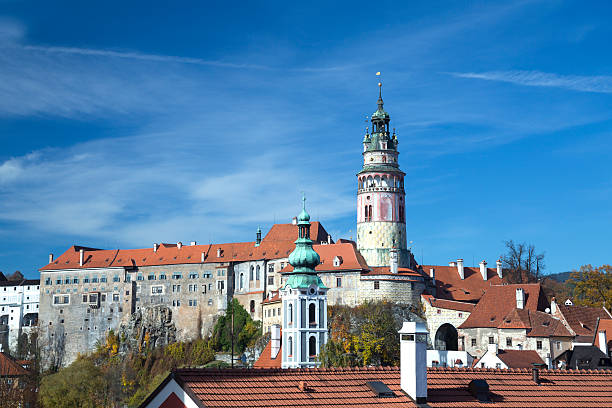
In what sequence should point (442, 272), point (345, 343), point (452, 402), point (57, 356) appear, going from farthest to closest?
point (57, 356)
point (442, 272)
point (345, 343)
point (452, 402)

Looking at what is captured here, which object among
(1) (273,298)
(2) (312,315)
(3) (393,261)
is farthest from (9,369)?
(3) (393,261)

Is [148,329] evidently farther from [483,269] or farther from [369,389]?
[369,389]

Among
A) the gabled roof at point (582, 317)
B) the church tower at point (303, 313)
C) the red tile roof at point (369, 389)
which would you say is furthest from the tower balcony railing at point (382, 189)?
the red tile roof at point (369, 389)

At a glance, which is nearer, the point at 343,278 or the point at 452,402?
the point at 452,402

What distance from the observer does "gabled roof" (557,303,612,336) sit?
61969mm

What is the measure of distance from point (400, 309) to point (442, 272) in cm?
1257

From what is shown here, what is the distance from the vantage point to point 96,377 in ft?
224

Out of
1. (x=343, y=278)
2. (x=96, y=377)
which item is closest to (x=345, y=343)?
(x=343, y=278)

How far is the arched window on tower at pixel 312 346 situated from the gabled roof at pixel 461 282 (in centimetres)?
2404

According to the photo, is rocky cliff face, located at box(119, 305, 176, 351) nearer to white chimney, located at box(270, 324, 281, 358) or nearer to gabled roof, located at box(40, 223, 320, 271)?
gabled roof, located at box(40, 223, 320, 271)

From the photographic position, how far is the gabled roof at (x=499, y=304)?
66.9 meters

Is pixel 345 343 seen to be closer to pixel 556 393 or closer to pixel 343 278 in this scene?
pixel 343 278

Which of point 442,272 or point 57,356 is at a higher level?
point 442,272

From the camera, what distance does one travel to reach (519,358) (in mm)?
53375
